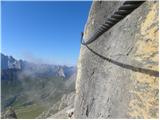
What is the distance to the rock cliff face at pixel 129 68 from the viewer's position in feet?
15.2

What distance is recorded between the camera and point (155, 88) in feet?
14.6

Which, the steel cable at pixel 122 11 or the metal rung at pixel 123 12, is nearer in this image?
the steel cable at pixel 122 11

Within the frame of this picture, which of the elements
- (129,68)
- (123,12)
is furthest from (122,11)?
(129,68)

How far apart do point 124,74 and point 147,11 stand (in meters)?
1.52

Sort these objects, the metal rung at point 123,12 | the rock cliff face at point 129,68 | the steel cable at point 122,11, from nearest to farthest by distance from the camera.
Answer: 1. the rock cliff face at point 129,68
2. the steel cable at point 122,11
3. the metal rung at point 123,12

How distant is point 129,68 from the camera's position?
5.49 meters

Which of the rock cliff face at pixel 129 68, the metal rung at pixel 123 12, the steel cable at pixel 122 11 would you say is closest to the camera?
the rock cliff face at pixel 129 68

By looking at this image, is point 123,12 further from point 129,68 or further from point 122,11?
point 129,68

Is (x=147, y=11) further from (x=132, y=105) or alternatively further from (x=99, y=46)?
(x=99, y=46)

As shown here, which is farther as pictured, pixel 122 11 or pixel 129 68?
pixel 122 11

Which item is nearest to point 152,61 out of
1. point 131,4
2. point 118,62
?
point 131,4

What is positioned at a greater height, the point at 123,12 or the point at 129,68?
the point at 123,12

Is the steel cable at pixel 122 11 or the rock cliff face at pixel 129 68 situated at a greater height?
the steel cable at pixel 122 11

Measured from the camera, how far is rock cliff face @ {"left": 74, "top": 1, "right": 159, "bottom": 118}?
464 cm
